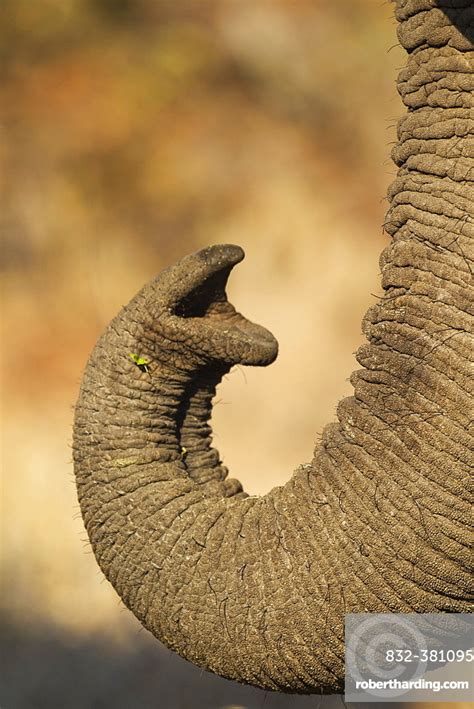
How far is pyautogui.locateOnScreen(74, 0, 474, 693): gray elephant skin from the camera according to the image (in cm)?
144

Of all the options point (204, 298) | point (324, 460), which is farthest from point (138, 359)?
point (324, 460)

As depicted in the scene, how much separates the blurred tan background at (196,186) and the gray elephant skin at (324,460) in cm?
277

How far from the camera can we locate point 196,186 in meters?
4.86

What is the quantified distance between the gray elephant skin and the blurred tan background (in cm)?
277

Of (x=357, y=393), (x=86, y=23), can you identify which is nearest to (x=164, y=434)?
(x=357, y=393)

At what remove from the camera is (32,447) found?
4492 mm

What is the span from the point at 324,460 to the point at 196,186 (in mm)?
3390

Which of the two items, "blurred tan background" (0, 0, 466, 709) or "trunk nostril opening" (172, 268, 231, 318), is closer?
"trunk nostril opening" (172, 268, 231, 318)

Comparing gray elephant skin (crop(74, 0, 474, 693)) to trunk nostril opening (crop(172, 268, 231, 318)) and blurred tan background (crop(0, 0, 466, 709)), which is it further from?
blurred tan background (crop(0, 0, 466, 709))

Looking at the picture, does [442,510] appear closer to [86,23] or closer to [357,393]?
[357,393]

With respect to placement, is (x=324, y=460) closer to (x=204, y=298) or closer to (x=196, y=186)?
(x=204, y=298)

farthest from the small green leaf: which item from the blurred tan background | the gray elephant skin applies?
the blurred tan background

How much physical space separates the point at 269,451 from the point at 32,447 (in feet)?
3.07

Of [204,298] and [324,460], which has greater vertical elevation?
[204,298]
